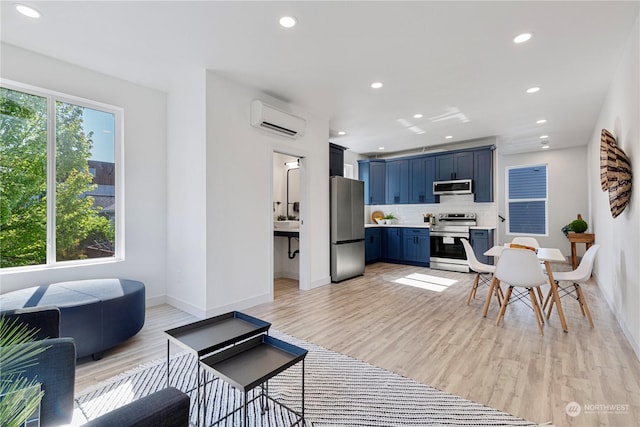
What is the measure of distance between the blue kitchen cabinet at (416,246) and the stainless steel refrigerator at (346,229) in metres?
1.57

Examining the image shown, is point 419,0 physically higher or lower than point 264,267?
higher

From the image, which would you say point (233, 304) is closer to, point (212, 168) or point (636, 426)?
point (212, 168)

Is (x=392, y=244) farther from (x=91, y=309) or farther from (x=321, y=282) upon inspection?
(x=91, y=309)

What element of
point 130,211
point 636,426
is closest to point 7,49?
point 130,211

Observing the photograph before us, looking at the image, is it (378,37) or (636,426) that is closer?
(636,426)

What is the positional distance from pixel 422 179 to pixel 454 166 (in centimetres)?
72

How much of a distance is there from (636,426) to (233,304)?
3.35m

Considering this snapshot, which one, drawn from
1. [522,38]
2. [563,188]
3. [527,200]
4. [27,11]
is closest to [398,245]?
[527,200]

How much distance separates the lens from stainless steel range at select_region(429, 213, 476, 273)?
5.91 metres

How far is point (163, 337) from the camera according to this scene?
2.84 m

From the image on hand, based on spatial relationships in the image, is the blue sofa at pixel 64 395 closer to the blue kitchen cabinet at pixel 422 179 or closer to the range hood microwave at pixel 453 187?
the range hood microwave at pixel 453 187

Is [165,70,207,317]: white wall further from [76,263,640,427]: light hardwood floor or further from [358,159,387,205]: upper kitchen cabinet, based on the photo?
[358,159,387,205]: upper kitchen cabinet

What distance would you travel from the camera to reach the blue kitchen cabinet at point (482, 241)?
5.78 m

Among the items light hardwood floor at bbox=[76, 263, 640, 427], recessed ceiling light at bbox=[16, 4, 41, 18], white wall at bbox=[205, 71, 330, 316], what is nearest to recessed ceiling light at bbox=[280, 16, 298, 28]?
white wall at bbox=[205, 71, 330, 316]
